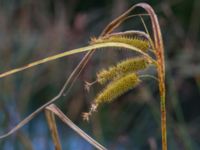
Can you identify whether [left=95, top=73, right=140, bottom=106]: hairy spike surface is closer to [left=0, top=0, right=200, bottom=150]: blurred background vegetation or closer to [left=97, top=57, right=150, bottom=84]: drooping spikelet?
[left=97, top=57, right=150, bottom=84]: drooping spikelet

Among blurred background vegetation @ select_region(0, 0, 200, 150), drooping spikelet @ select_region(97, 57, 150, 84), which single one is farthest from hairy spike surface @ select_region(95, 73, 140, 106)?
blurred background vegetation @ select_region(0, 0, 200, 150)

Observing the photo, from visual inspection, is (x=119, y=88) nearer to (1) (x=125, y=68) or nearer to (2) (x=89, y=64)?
(1) (x=125, y=68)

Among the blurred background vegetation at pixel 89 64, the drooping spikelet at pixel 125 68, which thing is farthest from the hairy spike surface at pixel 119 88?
the blurred background vegetation at pixel 89 64

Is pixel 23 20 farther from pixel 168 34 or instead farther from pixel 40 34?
pixel 168 34

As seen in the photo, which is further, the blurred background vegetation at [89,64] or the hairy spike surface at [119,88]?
the blurred background vegetation at [89,64]

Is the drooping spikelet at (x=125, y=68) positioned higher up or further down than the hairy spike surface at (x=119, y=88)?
higher up

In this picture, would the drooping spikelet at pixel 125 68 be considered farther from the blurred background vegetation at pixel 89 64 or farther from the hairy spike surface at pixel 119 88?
the blurred background vegetation at pixel 89 64

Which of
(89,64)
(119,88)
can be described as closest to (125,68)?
(119,88)
